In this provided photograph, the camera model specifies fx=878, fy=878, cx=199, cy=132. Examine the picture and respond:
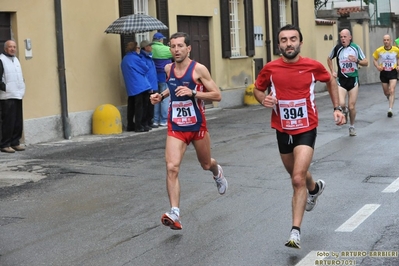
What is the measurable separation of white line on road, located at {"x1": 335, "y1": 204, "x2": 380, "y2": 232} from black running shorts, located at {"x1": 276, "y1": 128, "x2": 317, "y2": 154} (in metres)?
0.85

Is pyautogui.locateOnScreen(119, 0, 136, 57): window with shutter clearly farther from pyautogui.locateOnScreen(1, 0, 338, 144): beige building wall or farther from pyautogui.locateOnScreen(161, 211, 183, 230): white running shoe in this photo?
pyautogui.locateOnScreen(161, 211, 183, 230): white running shoe

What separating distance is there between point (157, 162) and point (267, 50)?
563 inches

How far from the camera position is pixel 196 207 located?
9227 millimetres

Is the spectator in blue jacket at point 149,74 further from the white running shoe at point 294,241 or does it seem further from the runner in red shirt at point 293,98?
the white running shoe at point 294,241

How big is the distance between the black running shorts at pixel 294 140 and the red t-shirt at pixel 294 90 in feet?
0.12

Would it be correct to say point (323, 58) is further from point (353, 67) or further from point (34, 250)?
point (34, 250)

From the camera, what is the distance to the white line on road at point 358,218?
7.85 meters

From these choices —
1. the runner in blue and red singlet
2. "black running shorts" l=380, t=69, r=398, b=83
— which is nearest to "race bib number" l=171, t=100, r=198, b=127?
the runner in blue and red singlet

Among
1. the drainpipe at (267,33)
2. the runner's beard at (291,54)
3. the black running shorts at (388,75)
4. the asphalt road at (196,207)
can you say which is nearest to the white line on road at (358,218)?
the asphalt road at (196,207)

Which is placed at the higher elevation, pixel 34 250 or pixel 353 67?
pixel 353 67

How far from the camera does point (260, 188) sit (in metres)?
10.3

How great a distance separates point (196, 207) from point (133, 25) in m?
9.10

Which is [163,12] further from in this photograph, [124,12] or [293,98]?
[293,98]

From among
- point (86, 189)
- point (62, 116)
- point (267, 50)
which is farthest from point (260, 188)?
point (267, 50)
